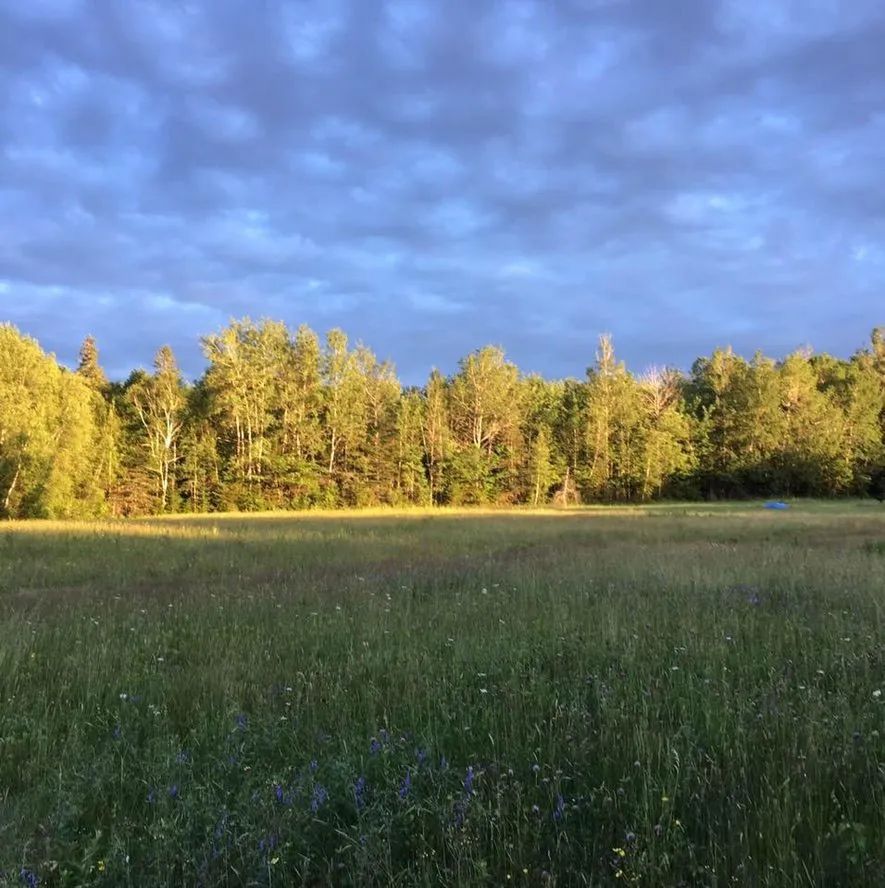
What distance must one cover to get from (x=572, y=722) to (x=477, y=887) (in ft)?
5.08

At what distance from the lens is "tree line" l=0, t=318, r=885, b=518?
197 ft

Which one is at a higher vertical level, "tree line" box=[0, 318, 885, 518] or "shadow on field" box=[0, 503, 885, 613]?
"tree line" box=[0, 318, 885, 518]

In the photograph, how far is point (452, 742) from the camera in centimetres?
403

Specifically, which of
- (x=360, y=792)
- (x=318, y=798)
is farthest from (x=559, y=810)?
(x=318, y=798)

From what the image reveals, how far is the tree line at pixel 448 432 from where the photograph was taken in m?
60.1

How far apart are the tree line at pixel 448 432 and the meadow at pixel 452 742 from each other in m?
51.7

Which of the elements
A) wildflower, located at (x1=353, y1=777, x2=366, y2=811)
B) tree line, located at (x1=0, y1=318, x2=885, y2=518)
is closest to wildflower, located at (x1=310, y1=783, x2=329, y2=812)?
wildflower, located at (x1=353, y1=777, x2=366, y2=811)

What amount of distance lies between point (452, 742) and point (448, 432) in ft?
214

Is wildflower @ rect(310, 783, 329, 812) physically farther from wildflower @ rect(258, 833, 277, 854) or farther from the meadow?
wildflower @ rect(258, 833, 277, 854)

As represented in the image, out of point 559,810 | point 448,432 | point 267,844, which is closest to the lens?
point 267,844

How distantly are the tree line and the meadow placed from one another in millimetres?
51677

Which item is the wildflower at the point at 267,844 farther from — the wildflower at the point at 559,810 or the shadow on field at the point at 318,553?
the shadow on field at the point at 318,553

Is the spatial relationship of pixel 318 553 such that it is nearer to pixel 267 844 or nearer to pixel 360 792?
pixel 360 792

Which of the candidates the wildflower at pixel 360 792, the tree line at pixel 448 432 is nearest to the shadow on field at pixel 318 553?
the wildflower at pixel 360 792
